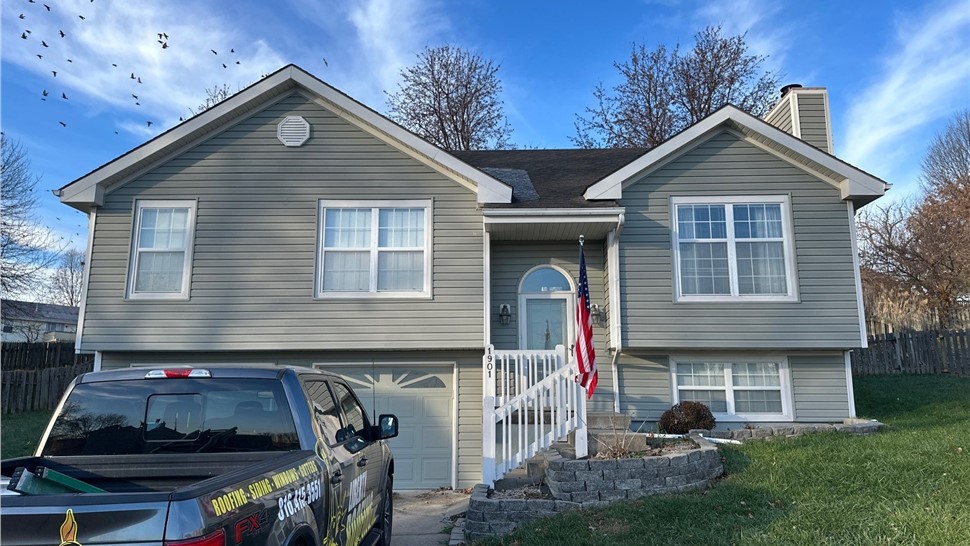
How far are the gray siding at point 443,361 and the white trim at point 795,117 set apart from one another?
725 centimetres

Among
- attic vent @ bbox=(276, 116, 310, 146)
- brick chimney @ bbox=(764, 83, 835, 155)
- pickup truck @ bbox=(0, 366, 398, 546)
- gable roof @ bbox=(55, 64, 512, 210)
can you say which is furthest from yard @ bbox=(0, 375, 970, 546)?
attic vent @ bbox=(276, 116, 310, 146)

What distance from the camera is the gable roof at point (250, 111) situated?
9656mm

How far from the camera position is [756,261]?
9.80 metres

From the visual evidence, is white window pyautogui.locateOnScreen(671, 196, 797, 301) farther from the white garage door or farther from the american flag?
the white garage door

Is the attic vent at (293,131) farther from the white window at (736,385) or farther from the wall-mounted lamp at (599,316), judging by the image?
the white window at (736,385)

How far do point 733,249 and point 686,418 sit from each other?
292cm

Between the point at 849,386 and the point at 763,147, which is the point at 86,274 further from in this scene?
the point at 849,386

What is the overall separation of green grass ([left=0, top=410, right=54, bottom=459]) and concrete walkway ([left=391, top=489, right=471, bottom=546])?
612 cm

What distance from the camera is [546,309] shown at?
10.5 meters

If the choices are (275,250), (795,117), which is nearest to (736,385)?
(795,117)

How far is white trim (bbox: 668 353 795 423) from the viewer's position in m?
9.60

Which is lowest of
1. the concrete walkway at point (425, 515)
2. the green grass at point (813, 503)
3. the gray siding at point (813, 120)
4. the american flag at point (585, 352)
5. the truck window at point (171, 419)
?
the concrete walkway at point (425, 515)

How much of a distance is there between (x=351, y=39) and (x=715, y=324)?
1092cm

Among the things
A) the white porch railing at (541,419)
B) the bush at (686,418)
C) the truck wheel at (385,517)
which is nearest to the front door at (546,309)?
the bush at (686,418)
